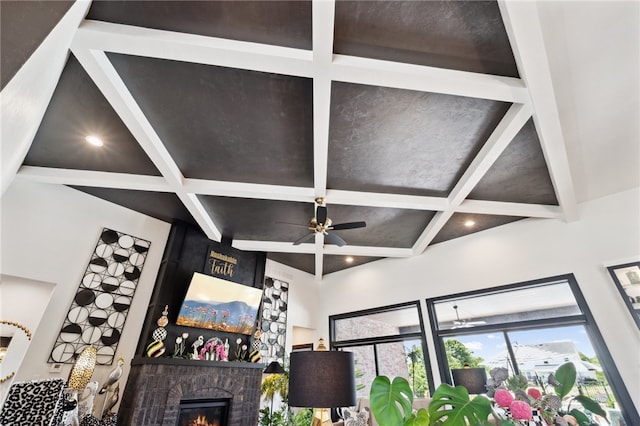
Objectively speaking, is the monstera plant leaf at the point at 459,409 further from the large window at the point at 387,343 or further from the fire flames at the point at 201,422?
the large window at the point at 387,343

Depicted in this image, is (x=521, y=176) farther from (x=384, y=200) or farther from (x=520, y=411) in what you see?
(x=520, y=411)

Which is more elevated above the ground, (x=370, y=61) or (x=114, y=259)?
(x=370, y=61)

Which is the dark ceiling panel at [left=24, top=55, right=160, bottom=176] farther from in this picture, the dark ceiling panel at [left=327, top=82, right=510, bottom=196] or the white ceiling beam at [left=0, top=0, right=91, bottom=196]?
the dark ceiling panel at [left=327, top=82, right=510, bottom=196]

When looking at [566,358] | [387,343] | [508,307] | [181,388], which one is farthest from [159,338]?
[566,358]

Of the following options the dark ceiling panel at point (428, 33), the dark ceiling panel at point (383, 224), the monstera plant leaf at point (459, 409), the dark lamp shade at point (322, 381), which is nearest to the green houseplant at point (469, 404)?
the monstera plant leaf at point (459, 409)

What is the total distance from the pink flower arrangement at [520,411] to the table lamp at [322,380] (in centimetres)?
74

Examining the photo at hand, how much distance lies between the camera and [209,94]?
2.62 meters

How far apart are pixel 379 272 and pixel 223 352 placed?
11.7ft

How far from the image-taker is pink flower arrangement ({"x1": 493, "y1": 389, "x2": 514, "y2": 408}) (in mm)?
1257

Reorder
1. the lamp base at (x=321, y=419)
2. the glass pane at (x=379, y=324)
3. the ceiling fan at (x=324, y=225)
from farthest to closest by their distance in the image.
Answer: the glass pane at (x=379, y=324), the ceiling fan at (x=324, y=225), the lamp base at (x=321, y=419)

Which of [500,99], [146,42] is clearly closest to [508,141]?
[500,99]

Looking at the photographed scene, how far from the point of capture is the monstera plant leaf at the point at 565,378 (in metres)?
1.35

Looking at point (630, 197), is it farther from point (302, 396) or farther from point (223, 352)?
point (223, 352)

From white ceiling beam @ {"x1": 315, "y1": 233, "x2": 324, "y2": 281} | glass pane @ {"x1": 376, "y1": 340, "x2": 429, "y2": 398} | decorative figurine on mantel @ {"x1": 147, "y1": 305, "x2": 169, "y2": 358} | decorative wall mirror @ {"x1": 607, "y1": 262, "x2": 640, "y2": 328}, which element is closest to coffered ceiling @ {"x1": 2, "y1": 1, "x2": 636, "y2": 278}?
white ceiling beam @ {"x1": 315, "y1": 233, "x2": 324, "y2": 281}
